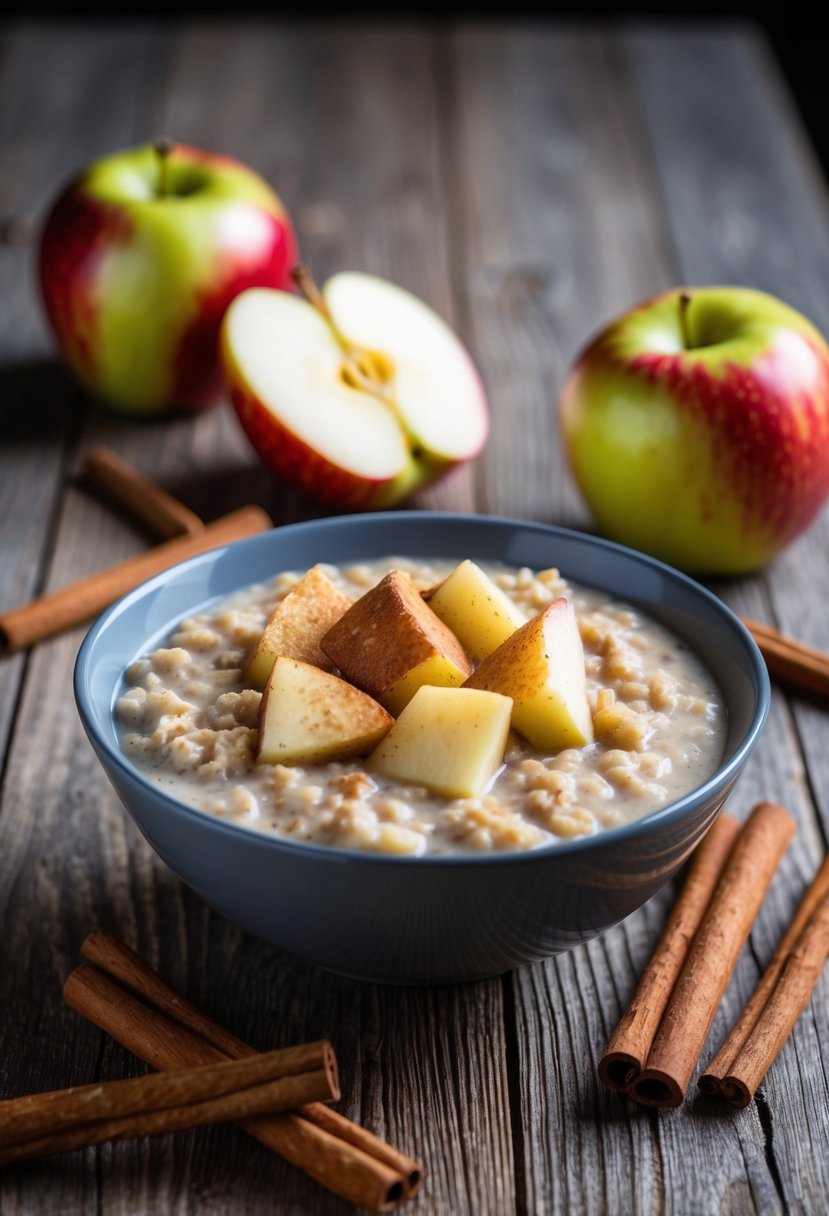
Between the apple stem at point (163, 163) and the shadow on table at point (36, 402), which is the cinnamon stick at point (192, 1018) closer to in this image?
the shadow on table at point (36, 402)

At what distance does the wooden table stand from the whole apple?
4.0 inches

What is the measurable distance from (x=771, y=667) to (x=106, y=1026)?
101 cm

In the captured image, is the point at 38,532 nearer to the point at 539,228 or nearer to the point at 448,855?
the point at 448,855

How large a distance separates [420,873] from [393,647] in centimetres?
30

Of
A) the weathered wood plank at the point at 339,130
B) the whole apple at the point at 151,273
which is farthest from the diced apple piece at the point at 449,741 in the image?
the weathered wood plank at the point at 339,130

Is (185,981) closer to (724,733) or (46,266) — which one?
(724,733)

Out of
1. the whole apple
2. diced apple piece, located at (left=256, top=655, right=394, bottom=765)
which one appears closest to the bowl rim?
diced apple piece, located at (left=256, top=655, right=394, bottom=765)

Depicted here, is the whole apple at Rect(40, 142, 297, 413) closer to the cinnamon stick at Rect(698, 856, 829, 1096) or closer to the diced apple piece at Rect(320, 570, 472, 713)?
the diced apple piece at Rect(320, 570, 472, 713)

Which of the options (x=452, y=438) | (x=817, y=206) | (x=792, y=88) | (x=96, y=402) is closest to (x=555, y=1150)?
(x=452, y=438)

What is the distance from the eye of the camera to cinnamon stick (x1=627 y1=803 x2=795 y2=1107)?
127 cm

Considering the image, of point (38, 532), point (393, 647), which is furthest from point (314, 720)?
point (38, 532)

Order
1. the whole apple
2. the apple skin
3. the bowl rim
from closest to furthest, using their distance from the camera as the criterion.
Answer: the bowl rim, the apple skin, the whole apple

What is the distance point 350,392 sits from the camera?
7.22 feet

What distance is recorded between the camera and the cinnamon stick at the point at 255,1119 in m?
1.15
